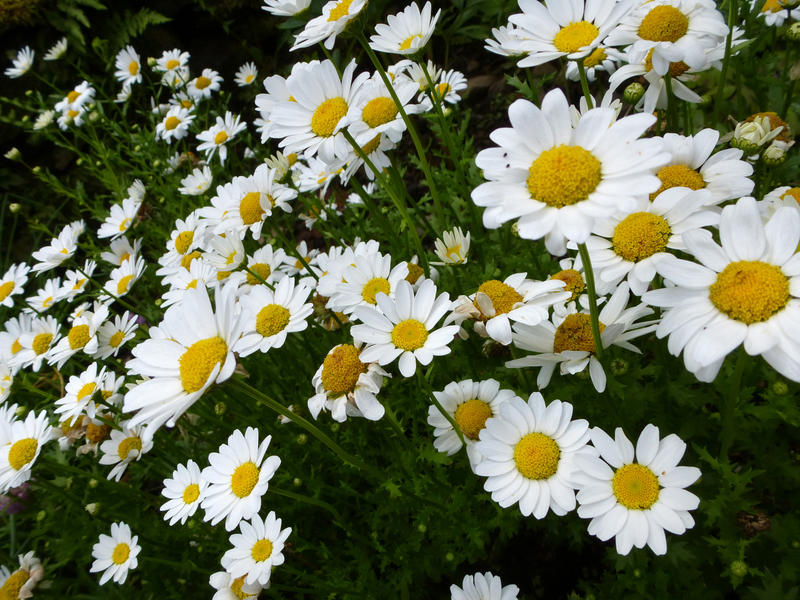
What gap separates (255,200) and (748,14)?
182 cm

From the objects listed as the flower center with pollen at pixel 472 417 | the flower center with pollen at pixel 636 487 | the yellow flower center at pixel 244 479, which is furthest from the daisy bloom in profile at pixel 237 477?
the flower center with pollen at pixel 636 487

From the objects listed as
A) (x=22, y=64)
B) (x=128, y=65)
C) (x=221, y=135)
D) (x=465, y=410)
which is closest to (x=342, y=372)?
(x=465, y=410)

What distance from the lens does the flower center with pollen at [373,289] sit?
6.08 ft

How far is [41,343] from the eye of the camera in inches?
103

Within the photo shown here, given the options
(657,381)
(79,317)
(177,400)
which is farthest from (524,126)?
(79,317)

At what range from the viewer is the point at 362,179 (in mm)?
3639

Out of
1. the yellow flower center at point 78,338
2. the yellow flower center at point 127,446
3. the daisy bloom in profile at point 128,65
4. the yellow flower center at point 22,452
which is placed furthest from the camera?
the daisy bloom in profile at point 128,65

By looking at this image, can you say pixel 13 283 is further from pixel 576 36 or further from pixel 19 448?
pixel 576 36

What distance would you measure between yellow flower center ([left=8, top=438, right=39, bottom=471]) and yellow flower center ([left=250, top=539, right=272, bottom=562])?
3.14 ft

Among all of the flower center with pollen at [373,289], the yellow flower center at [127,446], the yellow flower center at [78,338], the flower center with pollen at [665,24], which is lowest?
the yellow flower center at [127,446]

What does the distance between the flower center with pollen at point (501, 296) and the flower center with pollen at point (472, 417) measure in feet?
1.04

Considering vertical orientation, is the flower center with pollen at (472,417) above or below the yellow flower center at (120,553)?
above

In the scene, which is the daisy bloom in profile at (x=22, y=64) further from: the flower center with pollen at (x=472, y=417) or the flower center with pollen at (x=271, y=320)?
the flower center with pollen at (x=472, y=417)

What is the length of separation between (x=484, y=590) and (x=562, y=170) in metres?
1.15
